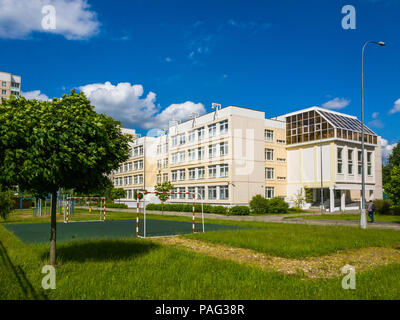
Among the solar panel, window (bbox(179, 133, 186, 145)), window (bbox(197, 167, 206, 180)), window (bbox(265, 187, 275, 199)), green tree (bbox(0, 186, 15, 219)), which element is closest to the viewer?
green tree (bbox(0, 186, 15, 219))

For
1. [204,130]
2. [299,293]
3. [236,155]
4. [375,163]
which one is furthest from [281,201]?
[299,293]

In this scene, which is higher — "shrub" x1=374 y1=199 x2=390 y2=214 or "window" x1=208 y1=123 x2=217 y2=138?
"window" x1=208 y1=123 x2=217 y2=138

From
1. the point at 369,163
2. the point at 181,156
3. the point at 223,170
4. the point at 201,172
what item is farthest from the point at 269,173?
the point at 181,156

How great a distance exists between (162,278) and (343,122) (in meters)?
42.7

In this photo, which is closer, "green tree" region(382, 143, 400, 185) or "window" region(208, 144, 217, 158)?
"window" region(208, 144, 217, 158)

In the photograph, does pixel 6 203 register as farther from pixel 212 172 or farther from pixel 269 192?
pixel 269 192

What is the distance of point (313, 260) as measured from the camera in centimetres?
1010

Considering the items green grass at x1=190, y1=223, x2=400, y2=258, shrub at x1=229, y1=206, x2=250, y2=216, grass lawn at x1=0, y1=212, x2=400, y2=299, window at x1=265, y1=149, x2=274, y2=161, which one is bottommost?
shrub at x1=229, y1=206, x2=250, y2=216

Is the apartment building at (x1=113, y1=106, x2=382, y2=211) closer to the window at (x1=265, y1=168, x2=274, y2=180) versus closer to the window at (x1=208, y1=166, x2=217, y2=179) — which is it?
the window at (x1=265, y1=168, x2=274, y2=180)

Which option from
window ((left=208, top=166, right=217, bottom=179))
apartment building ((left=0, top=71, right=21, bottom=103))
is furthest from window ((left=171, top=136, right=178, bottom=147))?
apartment building ((left=0, top=71, right=21, bottom=103))

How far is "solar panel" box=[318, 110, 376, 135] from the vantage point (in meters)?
42.8

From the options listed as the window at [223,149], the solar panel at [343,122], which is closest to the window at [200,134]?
the window at [223,149]

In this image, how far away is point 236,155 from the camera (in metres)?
42.5
